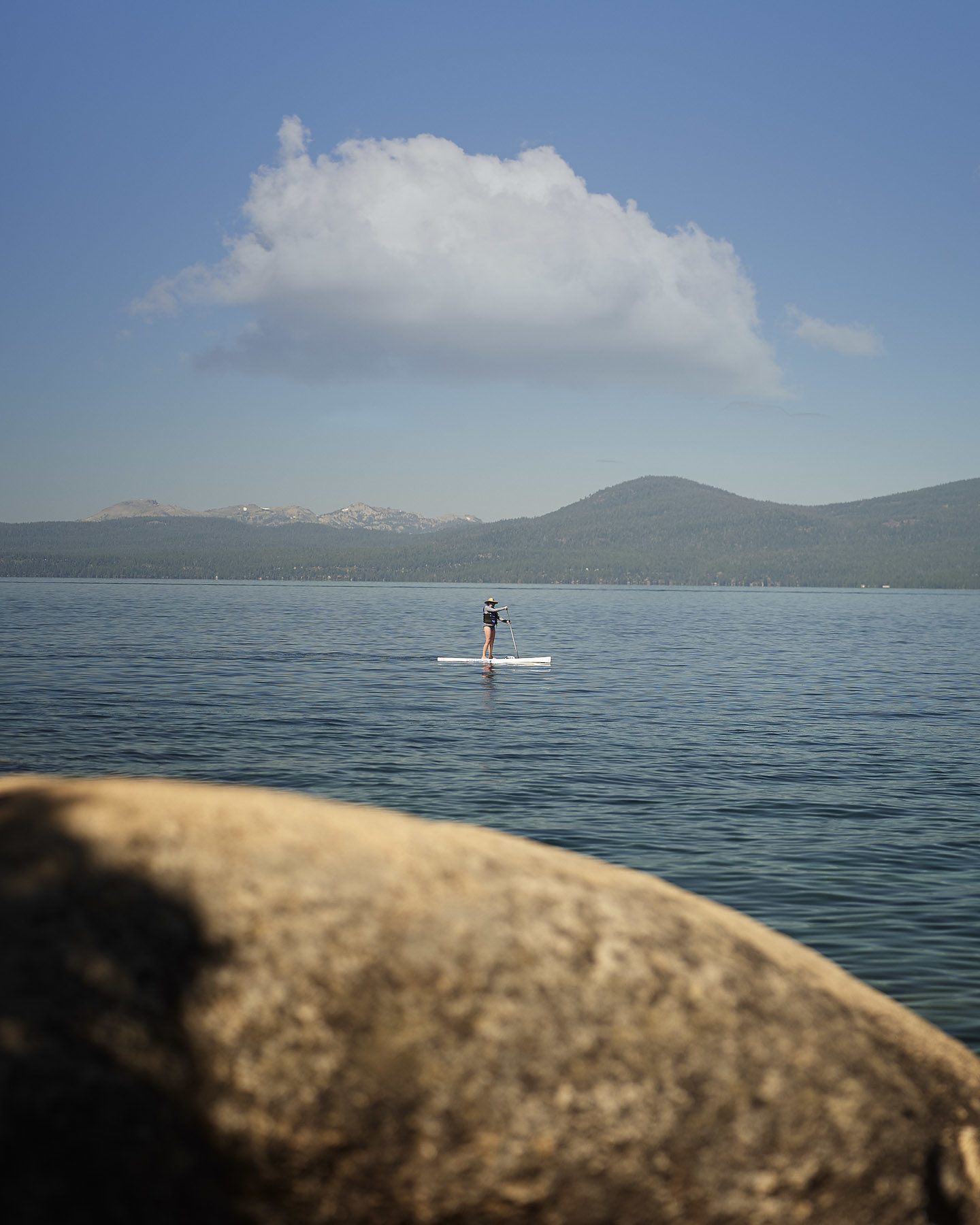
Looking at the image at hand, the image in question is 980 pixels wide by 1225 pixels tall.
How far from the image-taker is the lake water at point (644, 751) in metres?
12.6

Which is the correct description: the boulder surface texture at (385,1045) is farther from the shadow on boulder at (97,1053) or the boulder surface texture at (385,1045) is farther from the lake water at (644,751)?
the lake water at (644,751)

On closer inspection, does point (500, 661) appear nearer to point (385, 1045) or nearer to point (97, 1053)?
point (385, 1045)

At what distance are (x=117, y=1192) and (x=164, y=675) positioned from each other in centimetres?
3841

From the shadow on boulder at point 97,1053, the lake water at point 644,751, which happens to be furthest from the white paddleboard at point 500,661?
the shadow on boulder at point 97,1053

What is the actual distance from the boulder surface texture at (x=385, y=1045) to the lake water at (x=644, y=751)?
5.42 m

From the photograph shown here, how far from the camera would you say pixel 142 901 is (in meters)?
3.57

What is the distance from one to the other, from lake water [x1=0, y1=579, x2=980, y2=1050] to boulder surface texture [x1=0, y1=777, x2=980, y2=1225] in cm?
542

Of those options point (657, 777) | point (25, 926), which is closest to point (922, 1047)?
point (25, 926)

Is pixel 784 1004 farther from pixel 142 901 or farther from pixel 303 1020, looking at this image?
pixel 142 901

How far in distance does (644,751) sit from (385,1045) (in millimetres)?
20546

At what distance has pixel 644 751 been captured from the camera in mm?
23750

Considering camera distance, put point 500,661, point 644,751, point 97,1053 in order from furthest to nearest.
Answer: point 500,661
point 644,751
point 97,1053

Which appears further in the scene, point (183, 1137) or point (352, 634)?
point (352, 634)

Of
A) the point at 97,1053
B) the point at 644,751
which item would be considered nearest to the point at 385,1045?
the point at 97,1053
